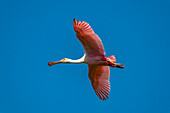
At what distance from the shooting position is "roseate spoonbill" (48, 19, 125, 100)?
33.8ft

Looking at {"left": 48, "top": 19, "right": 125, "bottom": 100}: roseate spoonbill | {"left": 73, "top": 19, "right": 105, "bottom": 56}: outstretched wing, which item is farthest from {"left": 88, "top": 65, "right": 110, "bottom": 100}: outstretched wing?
{"left": 73, "top": 19, "right": 105, "bottom": 56}: outstretched wing

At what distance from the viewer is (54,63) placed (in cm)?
1191

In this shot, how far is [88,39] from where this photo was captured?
1056 cm

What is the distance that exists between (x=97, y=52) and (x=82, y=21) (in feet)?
4.67

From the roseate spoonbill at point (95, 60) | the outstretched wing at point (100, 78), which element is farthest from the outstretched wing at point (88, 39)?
the outstretched wing at point (100, 78)

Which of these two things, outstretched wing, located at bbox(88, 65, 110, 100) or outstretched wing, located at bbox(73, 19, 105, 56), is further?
outstretched wing, located at bbox(88, 65, 110, 100)

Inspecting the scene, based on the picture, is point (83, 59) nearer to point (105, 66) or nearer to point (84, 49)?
point (84, 49)

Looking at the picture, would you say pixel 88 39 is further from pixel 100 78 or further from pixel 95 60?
pixel 100 78

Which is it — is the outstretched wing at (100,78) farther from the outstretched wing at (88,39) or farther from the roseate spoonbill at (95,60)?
the outstretched wing at (88,39)

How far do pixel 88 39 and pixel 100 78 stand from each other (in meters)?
2.34

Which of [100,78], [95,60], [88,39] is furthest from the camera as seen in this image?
[100,78]

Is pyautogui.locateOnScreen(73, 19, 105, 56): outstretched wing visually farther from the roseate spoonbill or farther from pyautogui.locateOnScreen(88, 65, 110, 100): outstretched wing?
pyautogui.locateOnScreen(88, 65, 110, 100): outstretched wing

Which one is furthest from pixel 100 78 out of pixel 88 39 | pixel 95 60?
pixel 88 39

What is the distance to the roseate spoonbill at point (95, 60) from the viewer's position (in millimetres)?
10305
